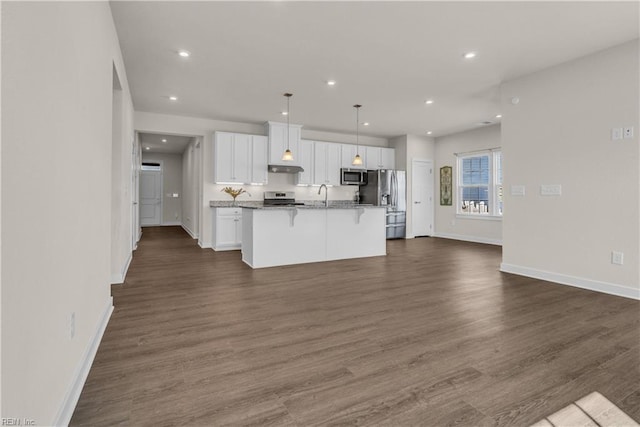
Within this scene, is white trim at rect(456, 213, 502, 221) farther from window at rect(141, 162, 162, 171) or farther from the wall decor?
window at rect(141, 162, 162, 171)

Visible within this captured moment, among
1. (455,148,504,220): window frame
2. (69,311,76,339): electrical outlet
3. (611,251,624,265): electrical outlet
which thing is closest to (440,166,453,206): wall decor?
(455,148,504,220): window frame

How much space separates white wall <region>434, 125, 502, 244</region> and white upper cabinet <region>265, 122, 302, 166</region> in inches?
158

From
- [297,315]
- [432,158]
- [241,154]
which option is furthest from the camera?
[432,158]

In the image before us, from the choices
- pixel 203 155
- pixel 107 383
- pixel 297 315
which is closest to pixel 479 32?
pixel 297 315

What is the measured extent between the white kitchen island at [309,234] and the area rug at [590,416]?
13.4 feet

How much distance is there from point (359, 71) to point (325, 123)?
291 centimetres

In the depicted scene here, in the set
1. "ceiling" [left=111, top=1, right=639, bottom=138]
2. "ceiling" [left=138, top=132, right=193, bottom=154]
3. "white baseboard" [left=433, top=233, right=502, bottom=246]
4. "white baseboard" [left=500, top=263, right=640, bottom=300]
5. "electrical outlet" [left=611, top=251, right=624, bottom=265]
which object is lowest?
"white baseboard" [left=500, top=263, right=640, bottom=300]

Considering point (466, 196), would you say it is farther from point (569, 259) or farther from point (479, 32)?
point (479, 32)

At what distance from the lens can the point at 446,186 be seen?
8555mm

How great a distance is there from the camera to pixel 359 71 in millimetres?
4254

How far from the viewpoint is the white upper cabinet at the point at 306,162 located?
7361 mm

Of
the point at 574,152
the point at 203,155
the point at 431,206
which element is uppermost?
the point at 203,155

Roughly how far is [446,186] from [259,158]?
4933 mm

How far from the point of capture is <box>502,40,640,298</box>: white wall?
3395mm
